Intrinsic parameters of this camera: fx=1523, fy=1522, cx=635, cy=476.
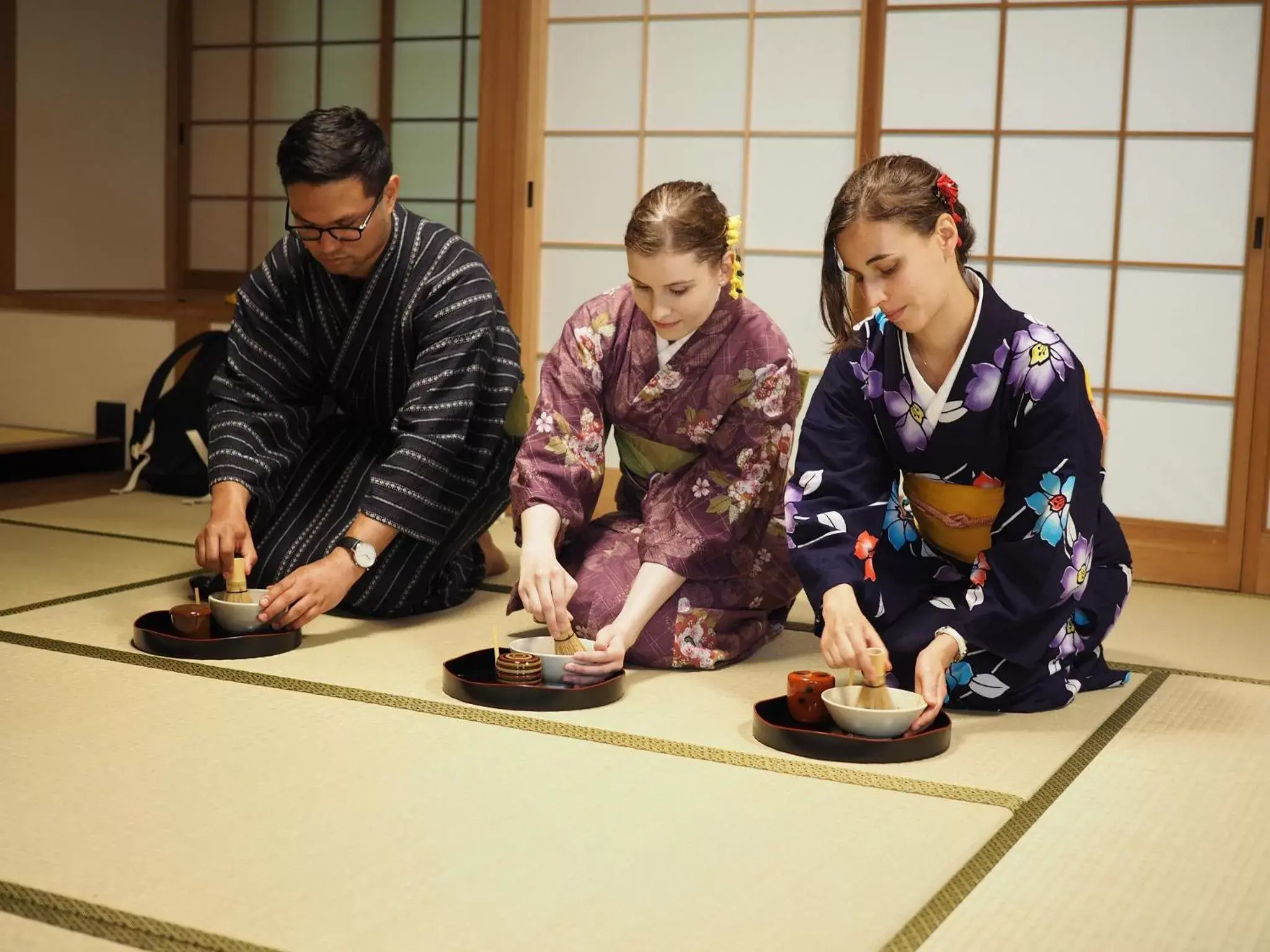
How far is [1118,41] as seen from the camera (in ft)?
13.8

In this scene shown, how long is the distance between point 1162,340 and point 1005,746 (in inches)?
83.2

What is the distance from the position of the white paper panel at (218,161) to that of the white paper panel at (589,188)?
3.27m

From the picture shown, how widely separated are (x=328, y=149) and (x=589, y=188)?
6.17ft

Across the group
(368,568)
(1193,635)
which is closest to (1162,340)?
(1193,635)

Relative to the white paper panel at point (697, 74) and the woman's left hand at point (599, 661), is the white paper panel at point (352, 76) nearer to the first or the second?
the white paper panel at point (697, 74)

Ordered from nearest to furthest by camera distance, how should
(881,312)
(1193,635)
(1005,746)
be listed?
A: (1005,746), (881,312), (1193,635)

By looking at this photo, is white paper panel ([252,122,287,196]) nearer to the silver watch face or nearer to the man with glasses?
the man with glasses

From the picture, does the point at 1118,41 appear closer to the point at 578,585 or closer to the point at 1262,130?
the point at 1262,130

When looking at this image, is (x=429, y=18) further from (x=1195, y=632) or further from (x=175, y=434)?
(x=1195, y=632)

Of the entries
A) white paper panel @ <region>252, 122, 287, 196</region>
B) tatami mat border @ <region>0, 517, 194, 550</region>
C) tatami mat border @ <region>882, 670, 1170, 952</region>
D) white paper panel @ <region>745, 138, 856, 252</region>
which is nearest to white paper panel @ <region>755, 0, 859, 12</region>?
white paper panel @ <region>745, 138, 856, 252</region>

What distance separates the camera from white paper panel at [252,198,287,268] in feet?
25.2

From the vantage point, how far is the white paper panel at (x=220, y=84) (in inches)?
301

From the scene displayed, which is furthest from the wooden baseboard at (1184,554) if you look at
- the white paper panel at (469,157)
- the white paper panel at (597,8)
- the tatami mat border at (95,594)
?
the white paper panel at (469,157)

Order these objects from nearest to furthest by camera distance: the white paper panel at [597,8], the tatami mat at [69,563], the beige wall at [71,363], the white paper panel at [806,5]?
the tatami mat at [69,563]
the white paper panel at [806,5]
the white paper panel at [597,8]
the beige wall at [71,363]
